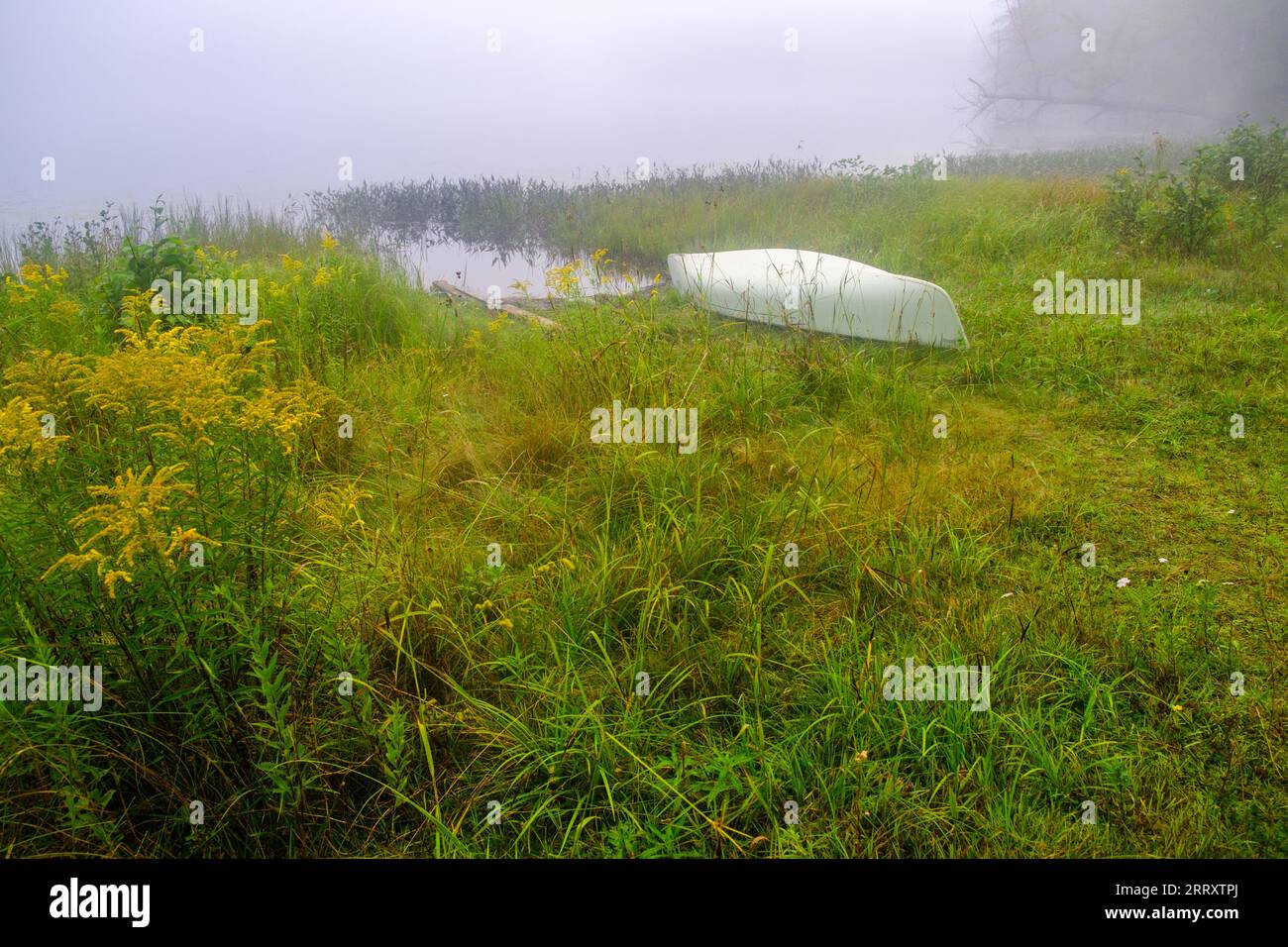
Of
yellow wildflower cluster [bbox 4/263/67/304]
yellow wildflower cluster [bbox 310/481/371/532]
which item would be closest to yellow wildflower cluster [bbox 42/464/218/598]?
yellow wildflower cluster [bbox 310/481/371/532]

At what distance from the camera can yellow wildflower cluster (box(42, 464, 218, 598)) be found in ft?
4.78

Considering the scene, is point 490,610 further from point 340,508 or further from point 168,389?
point 168,389

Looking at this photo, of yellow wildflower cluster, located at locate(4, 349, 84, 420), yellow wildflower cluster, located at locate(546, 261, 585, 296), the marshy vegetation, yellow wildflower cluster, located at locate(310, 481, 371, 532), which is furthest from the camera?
yellow wildflower cluster, located at locate(546, 261, 585, 296)

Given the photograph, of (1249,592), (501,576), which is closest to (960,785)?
(501,576)

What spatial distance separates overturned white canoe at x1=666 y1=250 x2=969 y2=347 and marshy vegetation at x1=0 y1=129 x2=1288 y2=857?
705 mm

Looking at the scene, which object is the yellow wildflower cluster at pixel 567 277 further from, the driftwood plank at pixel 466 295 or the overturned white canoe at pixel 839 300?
the driftwood plank at pixel 466 295

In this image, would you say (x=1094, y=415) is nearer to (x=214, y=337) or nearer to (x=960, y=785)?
(x=960, y=785)

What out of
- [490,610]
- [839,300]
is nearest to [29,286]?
[490,610]

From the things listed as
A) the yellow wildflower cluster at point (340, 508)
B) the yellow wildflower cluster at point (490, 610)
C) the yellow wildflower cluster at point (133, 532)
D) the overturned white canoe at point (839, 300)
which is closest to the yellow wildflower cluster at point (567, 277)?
the overturned white canoe at point (839, 300)

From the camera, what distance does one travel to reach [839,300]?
16.7 ft

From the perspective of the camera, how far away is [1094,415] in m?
4.03

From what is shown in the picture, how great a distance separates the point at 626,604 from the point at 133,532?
131cm

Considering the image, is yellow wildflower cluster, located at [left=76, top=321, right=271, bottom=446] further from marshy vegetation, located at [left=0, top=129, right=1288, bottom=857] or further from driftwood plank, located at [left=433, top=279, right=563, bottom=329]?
driftwood plank, located at [left=433, top=279, right=563, bottom=329]
